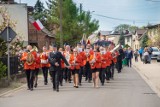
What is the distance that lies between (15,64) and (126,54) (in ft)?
59.6

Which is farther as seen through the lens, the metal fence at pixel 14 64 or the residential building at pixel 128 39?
the residential building at pixel 128 39

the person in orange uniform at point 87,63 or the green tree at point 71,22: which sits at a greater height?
the green tree at point 71,22

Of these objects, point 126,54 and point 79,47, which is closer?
point 79,47

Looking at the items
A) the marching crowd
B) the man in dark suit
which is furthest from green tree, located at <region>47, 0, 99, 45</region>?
the man in dark suit

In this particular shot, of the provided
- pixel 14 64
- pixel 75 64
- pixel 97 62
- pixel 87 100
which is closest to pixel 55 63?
pixel 75 64

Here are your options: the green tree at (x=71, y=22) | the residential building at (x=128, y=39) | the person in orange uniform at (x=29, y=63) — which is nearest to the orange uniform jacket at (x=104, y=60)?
the person in orange uniform at (x=29, y=63)

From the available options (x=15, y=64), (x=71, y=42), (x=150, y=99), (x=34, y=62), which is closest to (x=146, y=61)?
(x=71, y=42)

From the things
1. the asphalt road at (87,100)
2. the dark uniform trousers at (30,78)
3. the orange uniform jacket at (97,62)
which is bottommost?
the asphalt road at (87,100)

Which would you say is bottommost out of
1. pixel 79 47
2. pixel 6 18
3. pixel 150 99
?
pixel 150 99

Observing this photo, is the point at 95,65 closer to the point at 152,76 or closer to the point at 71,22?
the point at 152,76

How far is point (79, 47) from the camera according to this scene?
22609 mm

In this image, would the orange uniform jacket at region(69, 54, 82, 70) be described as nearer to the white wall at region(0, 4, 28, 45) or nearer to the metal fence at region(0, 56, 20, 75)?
the metal fence at region(0, 56, 20, 75)

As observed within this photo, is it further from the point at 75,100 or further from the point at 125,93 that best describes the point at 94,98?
the point at 125,93

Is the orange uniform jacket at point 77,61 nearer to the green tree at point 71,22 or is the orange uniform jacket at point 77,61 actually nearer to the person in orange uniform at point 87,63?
the person in orange uniform at point 87,63
